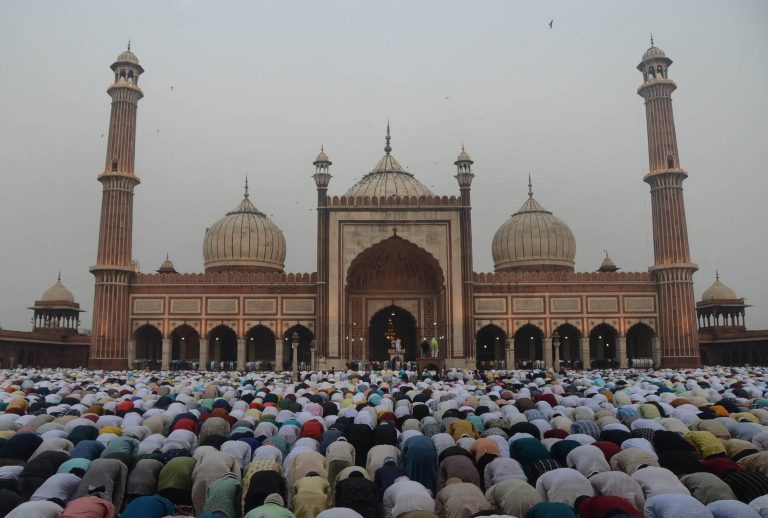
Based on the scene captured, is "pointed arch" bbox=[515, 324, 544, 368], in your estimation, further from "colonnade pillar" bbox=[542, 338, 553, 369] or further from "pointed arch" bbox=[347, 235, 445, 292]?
"pointed arch" bbox=[347, 235, 445, 292]

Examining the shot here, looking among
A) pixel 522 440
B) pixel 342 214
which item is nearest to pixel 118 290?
pixel 342 214

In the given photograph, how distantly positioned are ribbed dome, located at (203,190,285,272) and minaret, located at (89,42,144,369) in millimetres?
5492

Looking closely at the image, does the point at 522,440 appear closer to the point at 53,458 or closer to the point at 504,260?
the point at 53,458

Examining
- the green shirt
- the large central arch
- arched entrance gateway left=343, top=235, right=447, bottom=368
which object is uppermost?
arched entrance gateway left=343, top=235, right=447, bottom=368

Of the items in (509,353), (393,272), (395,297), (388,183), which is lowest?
(509,353)

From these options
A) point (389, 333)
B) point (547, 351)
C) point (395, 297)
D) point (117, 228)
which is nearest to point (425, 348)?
point (395, 297)

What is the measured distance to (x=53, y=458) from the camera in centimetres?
686

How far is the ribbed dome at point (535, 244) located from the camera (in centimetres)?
3522

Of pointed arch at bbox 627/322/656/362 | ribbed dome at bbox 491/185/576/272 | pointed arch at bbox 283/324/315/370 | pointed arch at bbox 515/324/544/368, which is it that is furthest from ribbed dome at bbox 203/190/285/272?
pointed arch at bbox 627/322/656/362

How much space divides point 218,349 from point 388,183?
11.3 meters

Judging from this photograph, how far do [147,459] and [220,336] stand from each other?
25930mm

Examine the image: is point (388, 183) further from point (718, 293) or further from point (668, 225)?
point (718, 293)

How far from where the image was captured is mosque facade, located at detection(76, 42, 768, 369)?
29.0 metres

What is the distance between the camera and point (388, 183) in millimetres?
34094
